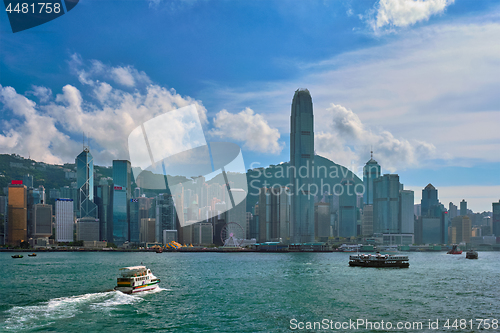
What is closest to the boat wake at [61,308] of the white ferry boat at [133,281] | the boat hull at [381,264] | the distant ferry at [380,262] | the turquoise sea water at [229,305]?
the turquoise sea water at [229,305]

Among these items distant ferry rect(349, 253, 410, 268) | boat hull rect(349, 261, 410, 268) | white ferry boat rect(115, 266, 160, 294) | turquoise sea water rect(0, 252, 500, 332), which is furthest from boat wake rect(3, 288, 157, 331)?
distant ferry rect(349, 253, 410, 268)

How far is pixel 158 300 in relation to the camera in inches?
1548

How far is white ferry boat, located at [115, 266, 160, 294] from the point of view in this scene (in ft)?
137

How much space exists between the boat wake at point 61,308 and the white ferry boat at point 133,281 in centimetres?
81

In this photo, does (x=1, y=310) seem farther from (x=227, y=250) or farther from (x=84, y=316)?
(x=227, y=250)

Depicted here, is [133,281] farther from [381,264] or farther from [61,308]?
[381,264]

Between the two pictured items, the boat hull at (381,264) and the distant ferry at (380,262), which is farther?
the distant ferry at (380,262)

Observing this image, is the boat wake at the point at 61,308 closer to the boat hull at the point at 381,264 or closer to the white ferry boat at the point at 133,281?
the white ferry boat at the point at 133,281

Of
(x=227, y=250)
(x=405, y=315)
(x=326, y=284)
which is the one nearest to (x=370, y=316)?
(x=405, y=315)

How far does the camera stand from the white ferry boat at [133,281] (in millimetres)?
41750

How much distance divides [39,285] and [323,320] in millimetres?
34174

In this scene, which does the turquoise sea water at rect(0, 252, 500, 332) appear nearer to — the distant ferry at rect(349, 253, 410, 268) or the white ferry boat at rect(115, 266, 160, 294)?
the white ferry boat at rect(115, 266, 160, 294)

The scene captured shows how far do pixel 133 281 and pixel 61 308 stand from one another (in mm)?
8399

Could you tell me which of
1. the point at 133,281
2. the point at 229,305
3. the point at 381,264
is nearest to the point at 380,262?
the point at 381,264
